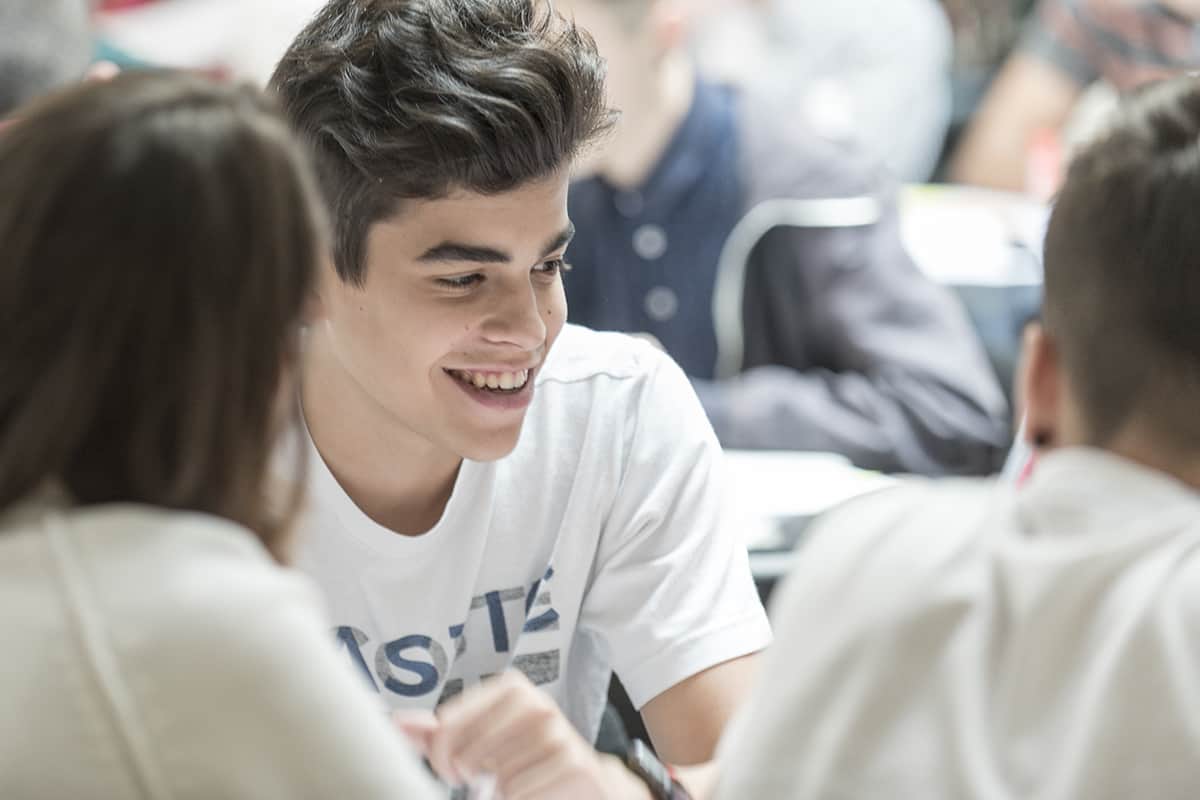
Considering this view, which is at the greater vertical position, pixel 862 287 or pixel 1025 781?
pixel 1025 781

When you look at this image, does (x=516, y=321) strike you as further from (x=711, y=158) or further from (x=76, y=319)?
(x=711, y=158)

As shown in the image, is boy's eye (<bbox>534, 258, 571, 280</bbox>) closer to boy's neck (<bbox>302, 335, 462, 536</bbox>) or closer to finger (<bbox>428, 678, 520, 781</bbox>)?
boy's neck (<bbox>302, 335, 462, 536</bbox>)

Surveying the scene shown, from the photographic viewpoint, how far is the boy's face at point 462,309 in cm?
130

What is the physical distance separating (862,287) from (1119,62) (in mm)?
958

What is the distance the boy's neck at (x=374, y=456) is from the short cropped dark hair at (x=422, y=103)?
0.12 meters

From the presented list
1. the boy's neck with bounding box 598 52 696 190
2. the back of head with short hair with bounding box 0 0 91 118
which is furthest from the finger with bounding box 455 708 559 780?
the boy's neck with bounding box 598 52 696 190

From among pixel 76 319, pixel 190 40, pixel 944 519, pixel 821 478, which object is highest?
pixel 76 319

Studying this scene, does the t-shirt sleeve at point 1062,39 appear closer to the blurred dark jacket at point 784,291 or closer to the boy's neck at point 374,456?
the blurred dark jacket at point 784,291

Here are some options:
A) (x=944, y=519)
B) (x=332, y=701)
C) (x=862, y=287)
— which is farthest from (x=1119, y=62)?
(x=332, y=701)

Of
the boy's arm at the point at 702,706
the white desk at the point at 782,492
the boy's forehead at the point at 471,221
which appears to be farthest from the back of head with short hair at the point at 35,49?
the boy's arm at the point at 702,706

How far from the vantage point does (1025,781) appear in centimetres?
79

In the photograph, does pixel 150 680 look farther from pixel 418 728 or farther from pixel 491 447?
pixel 491 447

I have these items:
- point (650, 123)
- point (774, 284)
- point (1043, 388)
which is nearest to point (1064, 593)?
point (1043, 388)

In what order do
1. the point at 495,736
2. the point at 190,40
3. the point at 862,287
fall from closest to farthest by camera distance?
the point at 495,736
the point at 862,287
the point at 190,40
